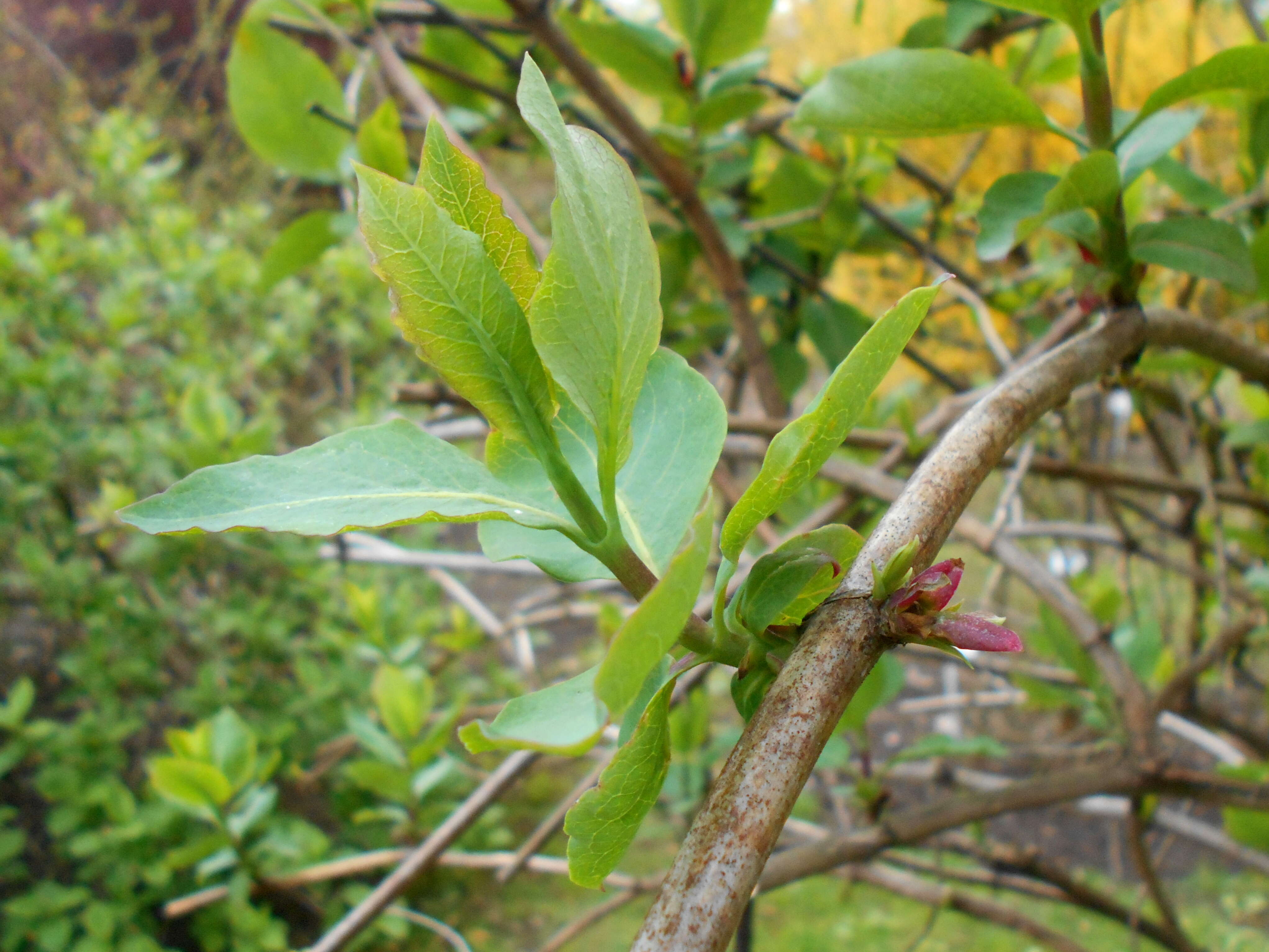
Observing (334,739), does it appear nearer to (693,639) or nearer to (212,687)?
(212,687)

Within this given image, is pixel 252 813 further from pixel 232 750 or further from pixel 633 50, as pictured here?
pixel 633 50

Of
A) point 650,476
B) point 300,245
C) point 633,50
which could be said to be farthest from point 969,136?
point 650,476

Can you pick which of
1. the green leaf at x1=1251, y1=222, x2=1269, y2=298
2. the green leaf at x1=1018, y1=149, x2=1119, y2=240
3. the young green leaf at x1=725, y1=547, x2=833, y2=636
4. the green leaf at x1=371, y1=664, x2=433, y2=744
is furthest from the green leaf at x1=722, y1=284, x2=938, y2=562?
the green leaf at x1=371, y1=664, x2=433, y2=744

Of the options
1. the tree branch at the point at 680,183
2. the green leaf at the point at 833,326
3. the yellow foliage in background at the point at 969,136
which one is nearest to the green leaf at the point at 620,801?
the tree branch at the point at 680,183

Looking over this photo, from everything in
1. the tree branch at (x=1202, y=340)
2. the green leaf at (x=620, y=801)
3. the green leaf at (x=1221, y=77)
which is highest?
the green leaf at (x=1221, y=77)

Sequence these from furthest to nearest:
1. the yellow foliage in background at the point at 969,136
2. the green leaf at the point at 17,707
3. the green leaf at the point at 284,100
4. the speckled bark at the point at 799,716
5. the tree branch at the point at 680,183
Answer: the yellow foliage in background at the point at 969,136 → the green leaf at the point at 17,707 → the green leaf at the point at 284,100 → the tree branch at the point at 680,183 → the speckled bark at the point at 799,716

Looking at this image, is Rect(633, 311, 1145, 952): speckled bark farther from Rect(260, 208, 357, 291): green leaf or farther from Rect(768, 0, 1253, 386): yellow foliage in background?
Rect(768, 0, 1253, 386): yellow foliage in background

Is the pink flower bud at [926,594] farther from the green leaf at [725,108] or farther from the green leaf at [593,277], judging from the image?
the green leaf at [725,108]
